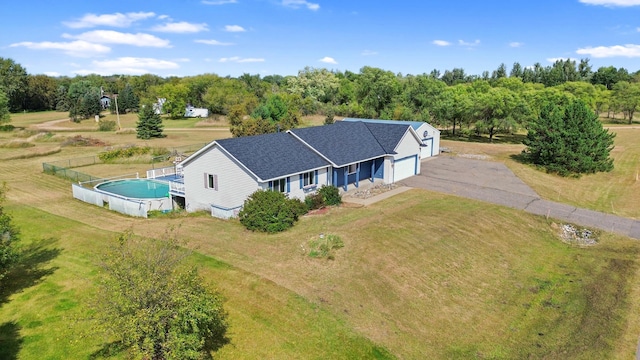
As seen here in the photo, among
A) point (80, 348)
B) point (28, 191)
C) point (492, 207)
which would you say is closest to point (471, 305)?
point (492, 207)

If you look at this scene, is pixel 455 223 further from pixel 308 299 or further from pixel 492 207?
pixel 308 299

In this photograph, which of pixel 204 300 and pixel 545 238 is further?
pixel 545 238

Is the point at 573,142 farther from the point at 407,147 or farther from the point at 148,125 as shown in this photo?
the point at 148,125

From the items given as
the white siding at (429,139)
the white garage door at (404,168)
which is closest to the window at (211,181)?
the white garage door at (404,168)

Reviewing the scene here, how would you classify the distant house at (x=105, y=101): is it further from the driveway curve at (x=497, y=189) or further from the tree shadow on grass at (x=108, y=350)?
the tree shadow on grass at (x=108, y=350)

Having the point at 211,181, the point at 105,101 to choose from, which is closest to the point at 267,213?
the point at 211,181

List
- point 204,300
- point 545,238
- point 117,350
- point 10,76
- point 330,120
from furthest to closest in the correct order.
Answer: point 10,76 < point 330,120 < point 545,238 < point 117,350 < point 204,300

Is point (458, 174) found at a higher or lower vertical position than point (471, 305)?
higher
